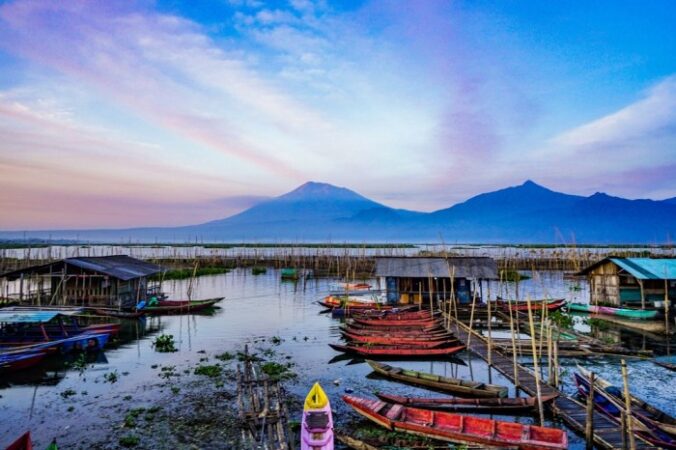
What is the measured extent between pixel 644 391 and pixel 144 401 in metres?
15.0

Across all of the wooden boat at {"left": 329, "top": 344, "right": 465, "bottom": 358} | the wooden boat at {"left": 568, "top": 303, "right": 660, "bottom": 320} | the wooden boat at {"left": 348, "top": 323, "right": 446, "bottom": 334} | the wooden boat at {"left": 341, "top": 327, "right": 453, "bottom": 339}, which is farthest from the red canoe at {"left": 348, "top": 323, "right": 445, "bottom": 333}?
the wooden boat at {"left": 568, "top": 303, "right": 660, "bottom": 320}

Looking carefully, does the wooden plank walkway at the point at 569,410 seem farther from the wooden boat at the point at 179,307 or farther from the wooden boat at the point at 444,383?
the wooden boat at the point at 179,307

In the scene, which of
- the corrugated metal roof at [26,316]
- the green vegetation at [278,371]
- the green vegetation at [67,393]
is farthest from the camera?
the corrugated metal roof at [26,316]

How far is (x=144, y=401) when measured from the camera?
484 inches

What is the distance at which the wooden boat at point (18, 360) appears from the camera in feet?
46.7

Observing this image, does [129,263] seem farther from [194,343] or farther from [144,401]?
[144,401]

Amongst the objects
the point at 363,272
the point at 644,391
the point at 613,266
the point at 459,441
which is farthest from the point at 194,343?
the point at 363,272

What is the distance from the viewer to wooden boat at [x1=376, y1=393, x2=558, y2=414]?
1095 cm

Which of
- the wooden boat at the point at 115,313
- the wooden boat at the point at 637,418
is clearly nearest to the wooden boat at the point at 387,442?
the wooden boat at the point at 637,418

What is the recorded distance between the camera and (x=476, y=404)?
433 inches

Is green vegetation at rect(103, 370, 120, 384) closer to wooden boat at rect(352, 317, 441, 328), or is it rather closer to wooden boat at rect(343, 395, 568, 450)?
wooden boat at rect(343, 395, 568, 450)

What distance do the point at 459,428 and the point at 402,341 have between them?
8131 mm

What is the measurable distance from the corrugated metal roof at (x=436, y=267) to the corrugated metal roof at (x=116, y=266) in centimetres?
1495

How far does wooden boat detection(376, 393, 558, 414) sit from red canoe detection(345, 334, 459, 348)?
558cm
